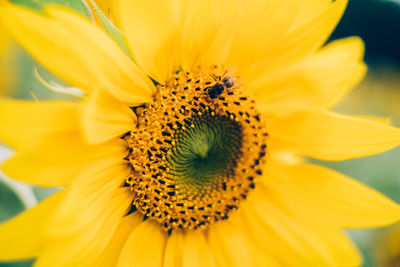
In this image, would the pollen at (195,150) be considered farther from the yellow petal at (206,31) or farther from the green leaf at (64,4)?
the green leaf at (64,4)

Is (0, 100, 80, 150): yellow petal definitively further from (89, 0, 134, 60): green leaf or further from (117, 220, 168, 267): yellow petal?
(117, 220, 168, 267): yellow petal

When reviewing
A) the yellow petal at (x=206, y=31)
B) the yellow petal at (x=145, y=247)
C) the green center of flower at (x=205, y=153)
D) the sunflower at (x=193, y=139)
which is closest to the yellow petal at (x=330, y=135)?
the sunflower at (x=193, y=139)

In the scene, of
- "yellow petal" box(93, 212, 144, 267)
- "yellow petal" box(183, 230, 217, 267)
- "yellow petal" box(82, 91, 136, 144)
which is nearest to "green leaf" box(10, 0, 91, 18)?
"yellow petal" box(82, 91, 136, 144)

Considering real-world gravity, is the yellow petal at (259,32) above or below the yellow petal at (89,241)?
above

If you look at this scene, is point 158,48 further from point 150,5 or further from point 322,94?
point 322,94

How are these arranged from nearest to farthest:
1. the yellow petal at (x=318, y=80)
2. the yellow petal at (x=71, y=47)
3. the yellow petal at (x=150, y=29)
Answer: the yellow petal at (x=71, y=47)
the yellow petal at (x=150, y=29)
the yellow petal at (x=318, y=80)
